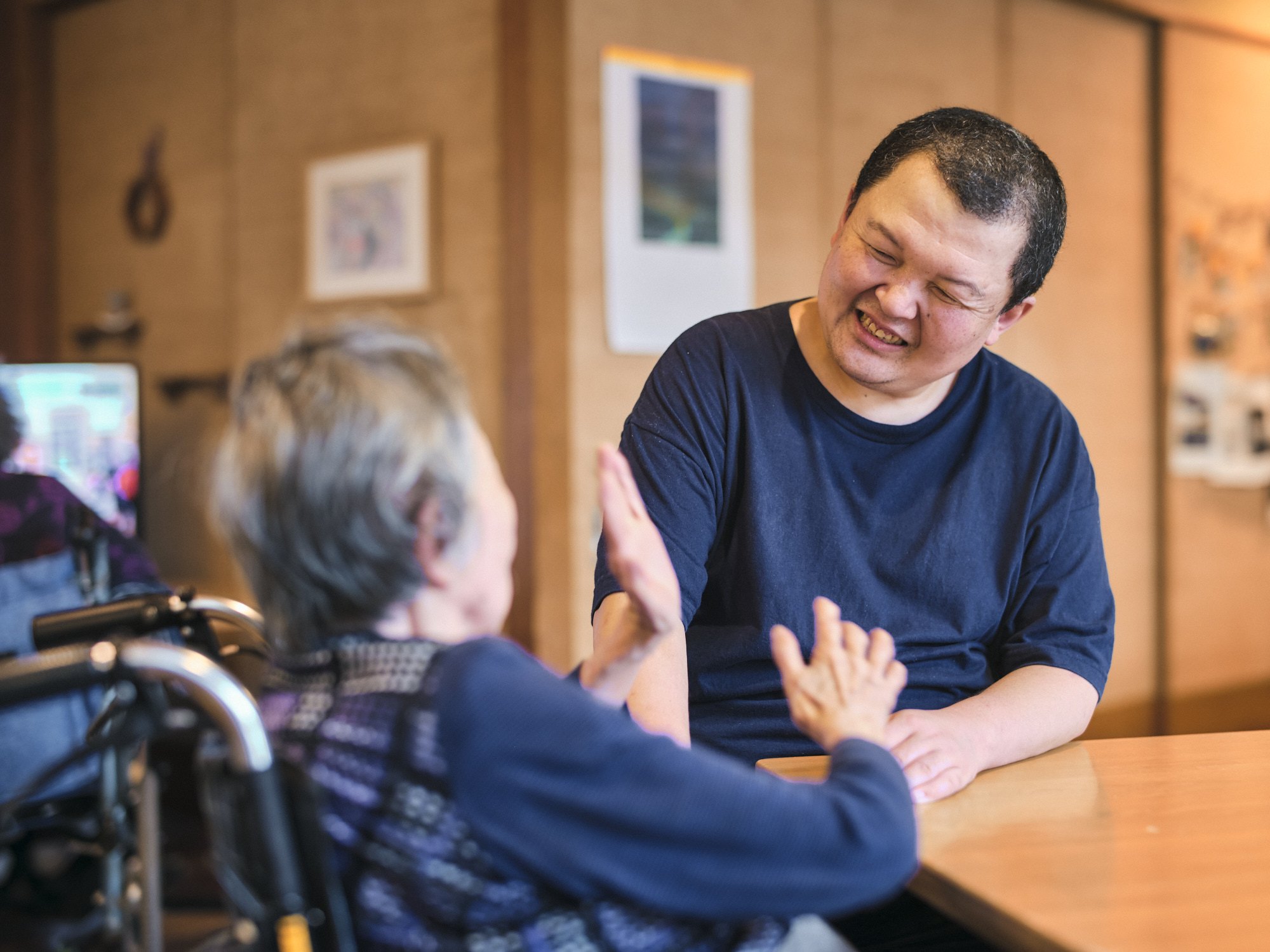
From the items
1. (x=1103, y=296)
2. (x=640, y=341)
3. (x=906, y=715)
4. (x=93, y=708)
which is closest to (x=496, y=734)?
(x=906, y=715)

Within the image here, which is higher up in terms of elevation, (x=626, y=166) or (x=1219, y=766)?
(x=626, y=166)

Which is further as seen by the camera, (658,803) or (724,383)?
(724,383)

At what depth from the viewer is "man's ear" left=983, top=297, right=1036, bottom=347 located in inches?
58.8

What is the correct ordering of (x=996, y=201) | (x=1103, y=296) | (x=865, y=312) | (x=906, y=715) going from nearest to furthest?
(x=906, y=715)
(x=996, y=201)
(x=865, y=312)
(x=1103, y=296)

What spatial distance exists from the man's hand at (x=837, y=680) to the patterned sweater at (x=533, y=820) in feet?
0.43

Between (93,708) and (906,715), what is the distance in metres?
1.73

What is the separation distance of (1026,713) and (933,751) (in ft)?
0.67

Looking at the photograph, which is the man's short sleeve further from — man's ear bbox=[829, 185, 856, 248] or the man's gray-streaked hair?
the man's gray-streaked hair

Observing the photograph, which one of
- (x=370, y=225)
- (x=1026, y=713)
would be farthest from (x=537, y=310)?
(x=1026, y=713)

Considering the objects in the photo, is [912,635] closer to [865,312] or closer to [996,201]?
[865,312]

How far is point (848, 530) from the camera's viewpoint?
1.42m

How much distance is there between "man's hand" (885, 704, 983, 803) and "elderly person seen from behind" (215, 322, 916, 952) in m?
0.21

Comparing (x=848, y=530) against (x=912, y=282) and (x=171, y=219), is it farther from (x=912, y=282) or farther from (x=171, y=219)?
(x=171, y=219)

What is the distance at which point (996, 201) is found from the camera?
1329 mm
